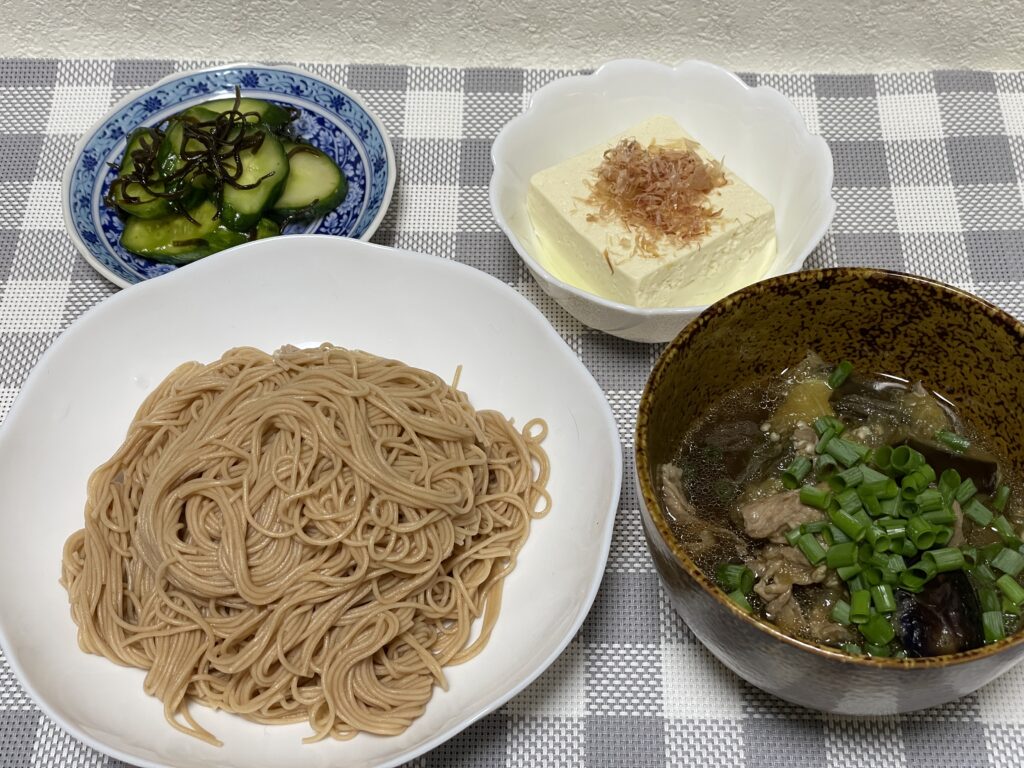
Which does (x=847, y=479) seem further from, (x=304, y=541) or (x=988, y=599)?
(x=304, y=541)

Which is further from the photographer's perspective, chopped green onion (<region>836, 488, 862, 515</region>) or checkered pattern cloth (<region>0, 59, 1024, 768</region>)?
checkered pattern cloth (<region>0, 59, 1024, 768</region>)

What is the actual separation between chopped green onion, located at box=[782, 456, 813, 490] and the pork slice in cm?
2

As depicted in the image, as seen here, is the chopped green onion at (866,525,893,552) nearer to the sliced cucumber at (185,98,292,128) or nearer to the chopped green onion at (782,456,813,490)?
the chopped green onion at (782,456,813,490)

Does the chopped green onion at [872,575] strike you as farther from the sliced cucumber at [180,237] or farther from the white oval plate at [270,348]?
the sliced cucumber at [180,237]

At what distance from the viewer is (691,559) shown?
6.12 feet

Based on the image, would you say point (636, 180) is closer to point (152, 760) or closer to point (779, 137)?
point (779, 137)

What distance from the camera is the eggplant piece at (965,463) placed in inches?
81.3

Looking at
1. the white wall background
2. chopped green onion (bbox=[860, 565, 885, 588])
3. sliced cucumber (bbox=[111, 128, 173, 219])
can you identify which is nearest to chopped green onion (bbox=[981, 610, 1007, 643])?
chopped green onion (bbox=[860, 565, 885, 588])

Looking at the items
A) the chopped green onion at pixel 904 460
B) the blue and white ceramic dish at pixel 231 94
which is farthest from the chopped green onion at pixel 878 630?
the blue and white ceramic dish at pixel 231 94

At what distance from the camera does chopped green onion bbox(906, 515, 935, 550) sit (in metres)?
1.83

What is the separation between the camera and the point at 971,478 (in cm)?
206

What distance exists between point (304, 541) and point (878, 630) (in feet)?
4.36

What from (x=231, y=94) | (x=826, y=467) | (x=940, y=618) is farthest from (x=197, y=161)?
(x=940, y=618)

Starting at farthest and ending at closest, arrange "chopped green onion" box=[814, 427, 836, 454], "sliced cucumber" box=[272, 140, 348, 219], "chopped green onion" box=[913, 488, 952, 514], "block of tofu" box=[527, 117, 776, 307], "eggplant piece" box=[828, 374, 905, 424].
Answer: "sliced cucumber" box=[272, 140, 348, 219] < "block of tofu" box=[527, 117, 776, 307] < "eggplant piece" box=[828, 374, 905, 424] < "chopped green onion" box=[814, 427, 836, 454] < "chopped green onion" box=[913, 488, 952, 514]
